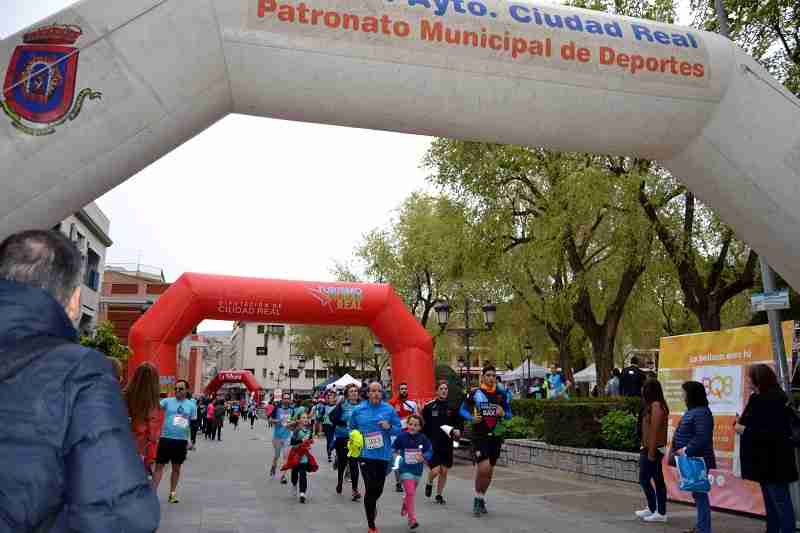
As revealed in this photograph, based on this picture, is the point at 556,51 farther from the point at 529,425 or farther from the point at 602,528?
the point at 529,425

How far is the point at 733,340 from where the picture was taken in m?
9.46

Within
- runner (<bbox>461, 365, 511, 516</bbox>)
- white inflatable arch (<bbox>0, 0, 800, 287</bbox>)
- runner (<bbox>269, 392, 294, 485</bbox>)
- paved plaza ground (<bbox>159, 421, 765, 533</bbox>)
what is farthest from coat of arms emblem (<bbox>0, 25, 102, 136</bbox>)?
runner (<bbox>269, 392, 294, 485</bbox>)

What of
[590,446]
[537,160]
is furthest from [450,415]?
[537,160]

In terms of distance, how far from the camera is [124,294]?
169ft

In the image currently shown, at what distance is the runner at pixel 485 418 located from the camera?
31.9 feet

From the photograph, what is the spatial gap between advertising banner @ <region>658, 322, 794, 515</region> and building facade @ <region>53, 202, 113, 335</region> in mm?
26522

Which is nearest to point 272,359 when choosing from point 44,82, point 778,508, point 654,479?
point 654,479

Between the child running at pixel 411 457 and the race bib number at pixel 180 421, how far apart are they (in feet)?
11.6

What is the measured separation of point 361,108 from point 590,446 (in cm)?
1006

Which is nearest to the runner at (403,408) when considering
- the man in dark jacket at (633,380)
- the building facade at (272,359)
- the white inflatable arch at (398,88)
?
the white inflatable arch at (398,88)

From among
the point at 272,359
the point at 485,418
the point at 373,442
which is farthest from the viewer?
the point at 272,359

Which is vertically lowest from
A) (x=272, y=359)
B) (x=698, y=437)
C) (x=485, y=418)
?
(x=698, y=437)

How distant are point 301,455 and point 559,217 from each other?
1054 cm

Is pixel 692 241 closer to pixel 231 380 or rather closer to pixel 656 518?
pixel 656 518
